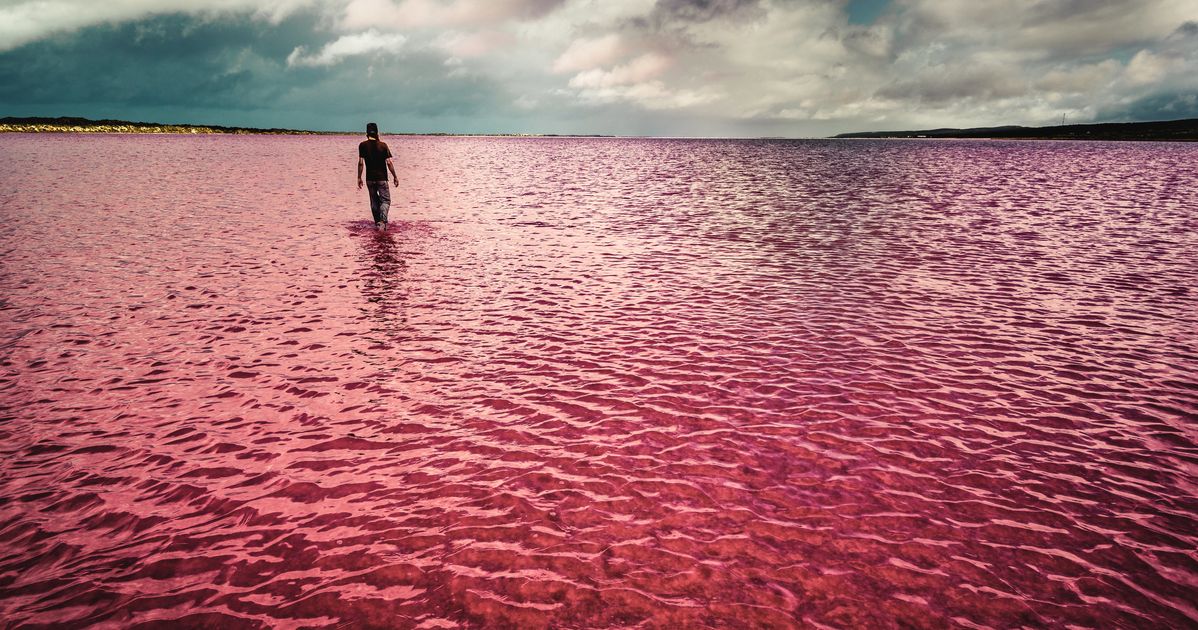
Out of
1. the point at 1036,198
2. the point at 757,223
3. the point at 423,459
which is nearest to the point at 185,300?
the point at 423,459

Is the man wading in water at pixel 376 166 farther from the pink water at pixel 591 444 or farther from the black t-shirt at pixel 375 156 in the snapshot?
the pink water at pixel 591 444

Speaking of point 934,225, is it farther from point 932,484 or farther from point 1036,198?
point 932,484

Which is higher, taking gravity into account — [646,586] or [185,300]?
[185,300]

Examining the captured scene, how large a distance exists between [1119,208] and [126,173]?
72.4 m

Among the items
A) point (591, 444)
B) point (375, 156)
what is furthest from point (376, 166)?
point (591, 444)

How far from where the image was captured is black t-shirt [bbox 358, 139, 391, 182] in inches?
885

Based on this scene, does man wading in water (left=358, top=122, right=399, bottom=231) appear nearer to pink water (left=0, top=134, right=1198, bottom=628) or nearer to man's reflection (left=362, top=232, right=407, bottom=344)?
man's reflection (left=362, top=232, right=407, bottom=344)

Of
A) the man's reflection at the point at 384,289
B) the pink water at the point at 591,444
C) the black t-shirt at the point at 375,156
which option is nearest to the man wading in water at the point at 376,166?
the black t-shirt at the point at 375,156

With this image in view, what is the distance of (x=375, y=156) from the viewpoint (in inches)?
886

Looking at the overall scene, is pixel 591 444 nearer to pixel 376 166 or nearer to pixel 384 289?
pixel 384 289

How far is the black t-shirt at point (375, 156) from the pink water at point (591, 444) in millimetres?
5979

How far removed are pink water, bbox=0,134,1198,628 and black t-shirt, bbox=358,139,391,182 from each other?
235 inches

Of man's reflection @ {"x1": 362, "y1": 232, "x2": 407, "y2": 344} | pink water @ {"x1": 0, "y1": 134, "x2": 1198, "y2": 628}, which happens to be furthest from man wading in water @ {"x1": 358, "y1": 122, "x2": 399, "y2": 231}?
pink water @ {"x1": 0, "y1": 134, "x2": 1198, "y2": 628}

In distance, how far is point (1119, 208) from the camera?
3475 cm
